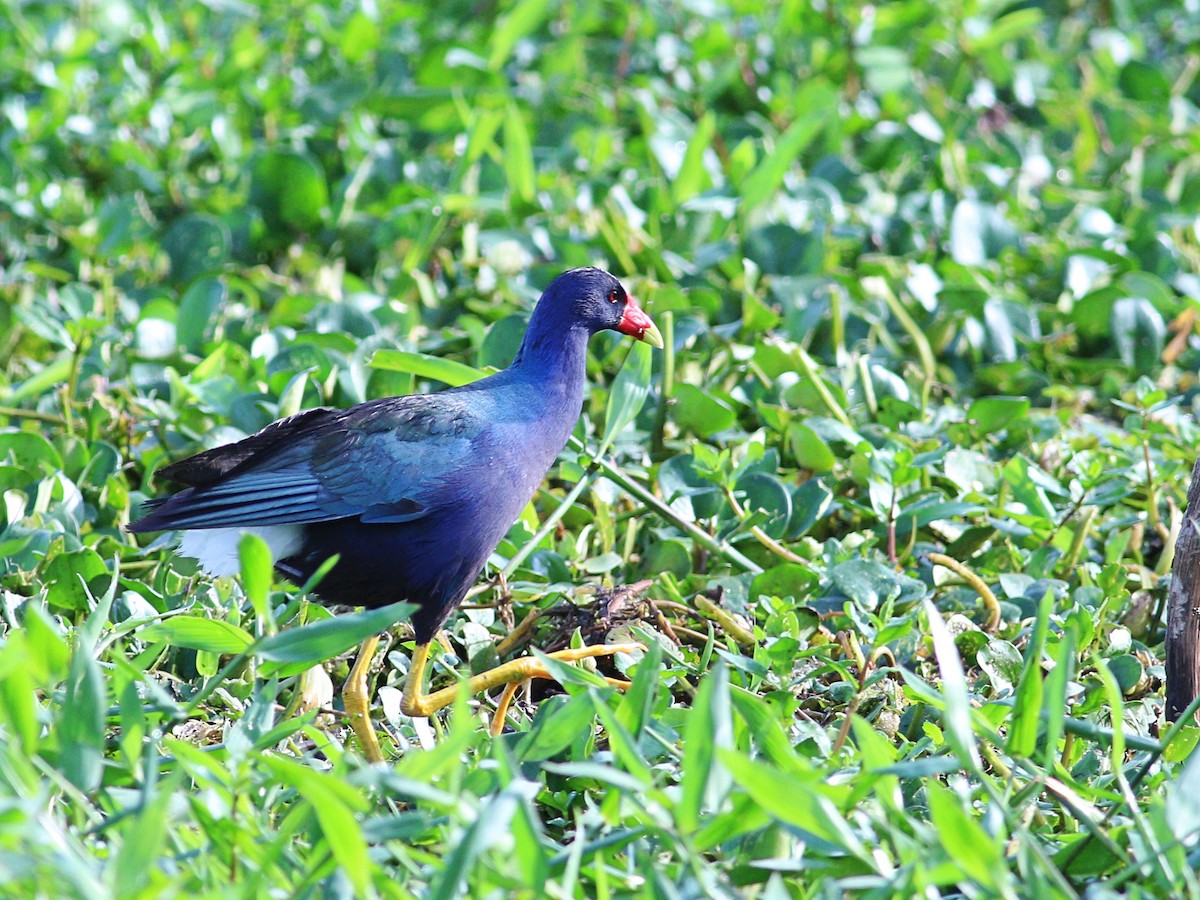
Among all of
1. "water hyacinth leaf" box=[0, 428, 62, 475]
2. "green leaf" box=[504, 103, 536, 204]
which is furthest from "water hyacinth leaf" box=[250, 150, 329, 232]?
"water hyacinth leaf" box=[0, 428, 62, 475]

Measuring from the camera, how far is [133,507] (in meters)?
3.02

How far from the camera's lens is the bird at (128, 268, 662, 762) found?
252 cm

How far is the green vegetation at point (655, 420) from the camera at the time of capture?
1757mm

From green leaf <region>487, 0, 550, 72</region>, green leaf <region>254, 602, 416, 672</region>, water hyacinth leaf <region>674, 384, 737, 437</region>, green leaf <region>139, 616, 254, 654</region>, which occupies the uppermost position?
green leaf <region>487, 0, 550, 72</region>

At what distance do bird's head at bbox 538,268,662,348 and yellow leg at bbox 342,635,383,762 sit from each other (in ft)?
2.29

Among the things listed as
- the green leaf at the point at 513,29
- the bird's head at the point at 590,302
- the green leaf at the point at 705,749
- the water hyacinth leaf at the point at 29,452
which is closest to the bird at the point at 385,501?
the bird's head at the point at 590,302

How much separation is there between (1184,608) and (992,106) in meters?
3.14

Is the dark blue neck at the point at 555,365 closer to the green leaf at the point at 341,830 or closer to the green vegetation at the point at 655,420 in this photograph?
the green vegetation at the point at 655,420

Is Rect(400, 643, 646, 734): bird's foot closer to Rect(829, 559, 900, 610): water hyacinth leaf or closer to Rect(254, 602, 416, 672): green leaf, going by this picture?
Rect(829, 559, 900, 610): water hyacinth leaf

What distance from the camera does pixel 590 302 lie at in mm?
2834

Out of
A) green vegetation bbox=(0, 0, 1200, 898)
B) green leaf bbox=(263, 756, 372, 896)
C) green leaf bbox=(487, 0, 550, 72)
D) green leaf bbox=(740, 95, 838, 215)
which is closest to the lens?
green leaf bbox=(263, 756, 372, 896)

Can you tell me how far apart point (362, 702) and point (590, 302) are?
86 centimetres

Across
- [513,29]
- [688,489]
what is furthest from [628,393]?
[513,29]

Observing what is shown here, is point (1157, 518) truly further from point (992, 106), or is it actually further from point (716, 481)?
point (992, 106)
